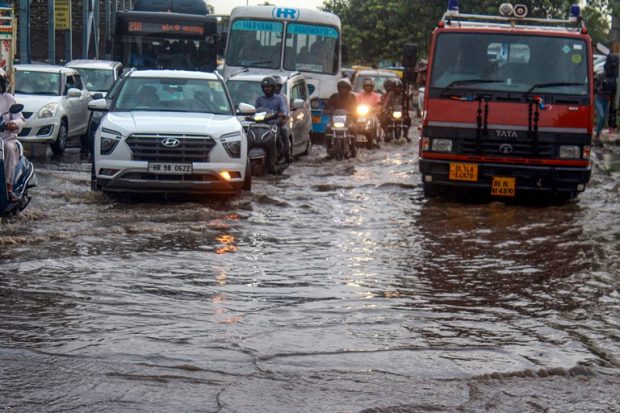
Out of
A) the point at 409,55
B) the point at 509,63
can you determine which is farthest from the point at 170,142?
the point at 509,63

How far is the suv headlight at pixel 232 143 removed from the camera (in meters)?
14.8

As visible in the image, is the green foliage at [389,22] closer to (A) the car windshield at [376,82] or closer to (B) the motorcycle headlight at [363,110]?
(A) the car windshield at [376,82]

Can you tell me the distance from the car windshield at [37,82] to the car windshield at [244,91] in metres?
3.56

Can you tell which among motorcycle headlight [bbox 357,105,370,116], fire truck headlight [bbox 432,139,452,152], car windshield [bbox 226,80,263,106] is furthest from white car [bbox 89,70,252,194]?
motorcycle headlight [bbox 357,105,370,116]

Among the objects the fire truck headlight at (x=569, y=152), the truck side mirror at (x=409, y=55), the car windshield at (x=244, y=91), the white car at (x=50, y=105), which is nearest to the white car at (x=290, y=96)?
the car windshield at (x=244, y=91)

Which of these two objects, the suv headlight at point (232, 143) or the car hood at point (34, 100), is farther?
the car hood at point (34, 100)

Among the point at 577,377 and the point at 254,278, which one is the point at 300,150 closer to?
the point at 254,278

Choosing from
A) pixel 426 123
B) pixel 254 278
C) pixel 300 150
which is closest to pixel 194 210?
pixel 426 123

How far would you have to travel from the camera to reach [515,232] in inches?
535

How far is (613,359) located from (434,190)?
9.74m

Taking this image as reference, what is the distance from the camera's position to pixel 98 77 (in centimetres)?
2777

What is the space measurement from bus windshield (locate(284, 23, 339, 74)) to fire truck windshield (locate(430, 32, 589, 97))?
42.0ft

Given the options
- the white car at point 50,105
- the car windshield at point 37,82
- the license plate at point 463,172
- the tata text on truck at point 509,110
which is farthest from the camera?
the car windshield at point 37,82

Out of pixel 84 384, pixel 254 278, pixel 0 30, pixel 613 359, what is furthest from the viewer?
pixel 0 30
